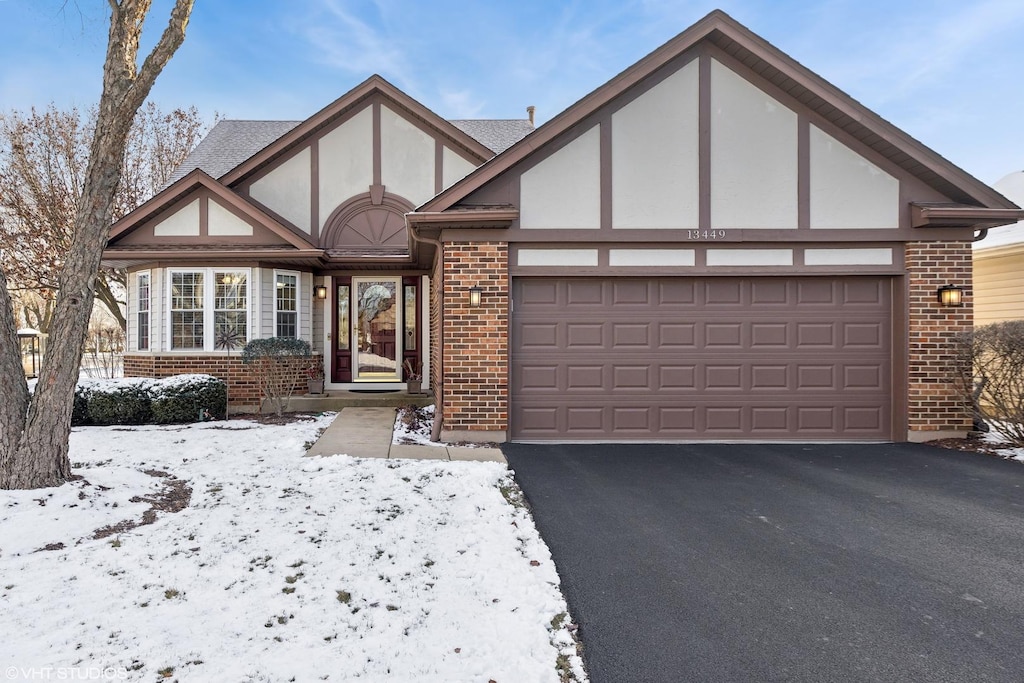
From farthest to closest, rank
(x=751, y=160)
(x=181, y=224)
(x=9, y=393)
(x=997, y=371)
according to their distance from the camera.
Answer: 1. (x=181, y=224)
2. (x=751, y=160)
3. (x=997, y=371)
4. (x=9, y=393)

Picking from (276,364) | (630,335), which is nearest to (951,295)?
(630,335)

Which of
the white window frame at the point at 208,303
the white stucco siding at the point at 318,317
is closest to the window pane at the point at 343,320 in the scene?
the white stucco siding at the point at 318,317

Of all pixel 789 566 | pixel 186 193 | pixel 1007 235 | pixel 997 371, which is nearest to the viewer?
pixel 789 566

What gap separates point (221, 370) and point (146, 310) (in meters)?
2.21

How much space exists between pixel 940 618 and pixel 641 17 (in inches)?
720

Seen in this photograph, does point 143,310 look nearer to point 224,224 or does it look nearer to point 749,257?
point 224,224

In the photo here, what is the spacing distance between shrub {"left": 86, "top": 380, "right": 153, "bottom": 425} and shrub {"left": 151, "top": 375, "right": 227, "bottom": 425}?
0.17 m

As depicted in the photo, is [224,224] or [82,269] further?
[224,224]

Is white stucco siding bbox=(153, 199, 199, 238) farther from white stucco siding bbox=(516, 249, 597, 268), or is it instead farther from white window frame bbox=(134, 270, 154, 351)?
white stucco siding bbox=(516, 249, 597, 268)

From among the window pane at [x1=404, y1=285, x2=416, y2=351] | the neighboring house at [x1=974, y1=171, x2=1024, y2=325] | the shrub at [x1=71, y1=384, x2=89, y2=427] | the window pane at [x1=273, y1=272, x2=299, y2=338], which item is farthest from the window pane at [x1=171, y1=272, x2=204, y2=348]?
the neighboring house at [x1=974, y1=171, x2=1024, y2=325]

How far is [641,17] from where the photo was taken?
16312mm

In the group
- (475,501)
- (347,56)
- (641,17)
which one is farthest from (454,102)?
(475,501)

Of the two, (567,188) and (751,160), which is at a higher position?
(751,160)

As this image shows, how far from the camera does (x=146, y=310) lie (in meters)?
10.3
